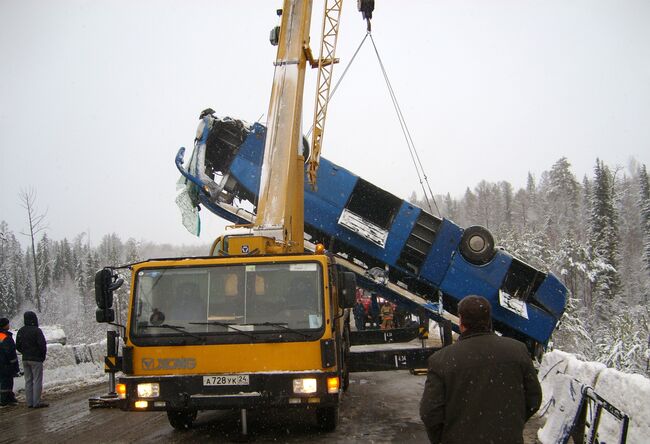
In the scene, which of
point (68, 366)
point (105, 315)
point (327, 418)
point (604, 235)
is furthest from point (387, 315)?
point (604, 235)

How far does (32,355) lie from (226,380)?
17.2 ft

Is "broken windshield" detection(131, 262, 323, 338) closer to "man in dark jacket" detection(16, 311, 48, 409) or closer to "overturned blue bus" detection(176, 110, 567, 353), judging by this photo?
"man in dark jacket" detection(16, 311, 48, 409)

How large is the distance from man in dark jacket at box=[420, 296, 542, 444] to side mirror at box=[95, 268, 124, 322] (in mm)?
4359

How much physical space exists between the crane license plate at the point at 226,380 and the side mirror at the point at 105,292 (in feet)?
4.98

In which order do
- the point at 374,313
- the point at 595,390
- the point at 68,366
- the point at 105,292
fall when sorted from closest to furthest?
the point at 595,390 < the point at 105,292 < the point at 68,366 < the point at 374,313

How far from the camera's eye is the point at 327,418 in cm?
664

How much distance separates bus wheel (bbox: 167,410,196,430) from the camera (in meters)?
6.97

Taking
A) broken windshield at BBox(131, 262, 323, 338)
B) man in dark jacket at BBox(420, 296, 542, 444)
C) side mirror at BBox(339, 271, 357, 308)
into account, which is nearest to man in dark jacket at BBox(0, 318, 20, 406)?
broken windshield at BBox(131, 262, 323, 338)

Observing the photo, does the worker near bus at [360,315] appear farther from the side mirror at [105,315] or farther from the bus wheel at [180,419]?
the side mirror at [105,315]

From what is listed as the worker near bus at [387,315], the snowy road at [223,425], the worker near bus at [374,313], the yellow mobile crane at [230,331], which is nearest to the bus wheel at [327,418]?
the snowy road at [223,425]

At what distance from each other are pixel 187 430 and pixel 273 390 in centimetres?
214

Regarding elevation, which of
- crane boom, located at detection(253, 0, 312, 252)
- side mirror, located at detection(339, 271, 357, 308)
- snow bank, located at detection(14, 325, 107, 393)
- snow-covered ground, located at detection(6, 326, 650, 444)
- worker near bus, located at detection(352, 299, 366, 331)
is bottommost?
snow bank, located at detection(14, 325, 107, 393)

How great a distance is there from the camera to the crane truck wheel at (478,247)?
11.7 metres

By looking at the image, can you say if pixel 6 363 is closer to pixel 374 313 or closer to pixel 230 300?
pixel 230 300
